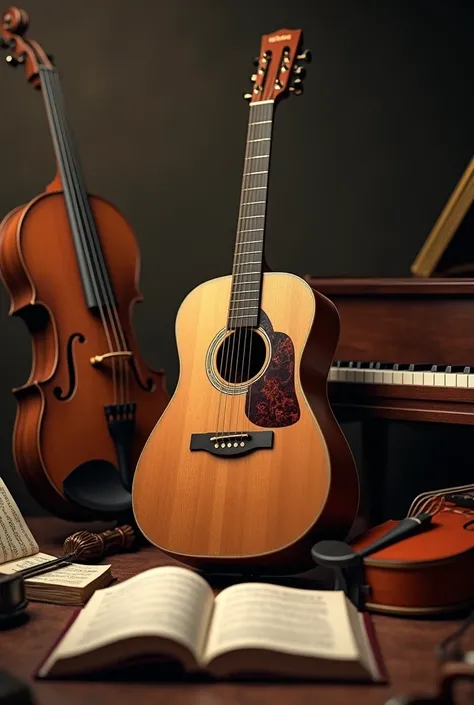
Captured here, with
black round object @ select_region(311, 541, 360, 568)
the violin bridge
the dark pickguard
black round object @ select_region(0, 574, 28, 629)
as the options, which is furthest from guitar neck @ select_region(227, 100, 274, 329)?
black round object @ select_region(0, 574, 28, 629)

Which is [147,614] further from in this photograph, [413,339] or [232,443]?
[413,339]

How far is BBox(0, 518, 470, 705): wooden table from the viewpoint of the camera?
1.39 metres

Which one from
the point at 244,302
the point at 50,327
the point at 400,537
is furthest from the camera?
the point at 50,327

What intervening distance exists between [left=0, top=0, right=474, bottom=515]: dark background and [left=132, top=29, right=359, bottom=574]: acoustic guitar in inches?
32.7

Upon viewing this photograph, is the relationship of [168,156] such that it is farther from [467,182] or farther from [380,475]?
[380,475]

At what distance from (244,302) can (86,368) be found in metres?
0.53

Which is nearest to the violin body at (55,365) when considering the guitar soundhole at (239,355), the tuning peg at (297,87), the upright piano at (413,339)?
the guitar soundhole at (239,355)

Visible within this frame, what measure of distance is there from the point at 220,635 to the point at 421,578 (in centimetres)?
53

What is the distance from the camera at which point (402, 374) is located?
2.31 meters

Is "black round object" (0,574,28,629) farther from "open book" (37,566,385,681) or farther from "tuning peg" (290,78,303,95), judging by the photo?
"tuning peg" (290,78,303,95)

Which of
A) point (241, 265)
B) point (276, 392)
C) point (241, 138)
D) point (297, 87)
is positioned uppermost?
point (241, 138)

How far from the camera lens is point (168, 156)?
124 inches

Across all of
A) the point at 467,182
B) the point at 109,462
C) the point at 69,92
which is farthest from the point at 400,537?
the point at 69,92

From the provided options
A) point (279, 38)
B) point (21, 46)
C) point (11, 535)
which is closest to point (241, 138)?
point (279, 38)
